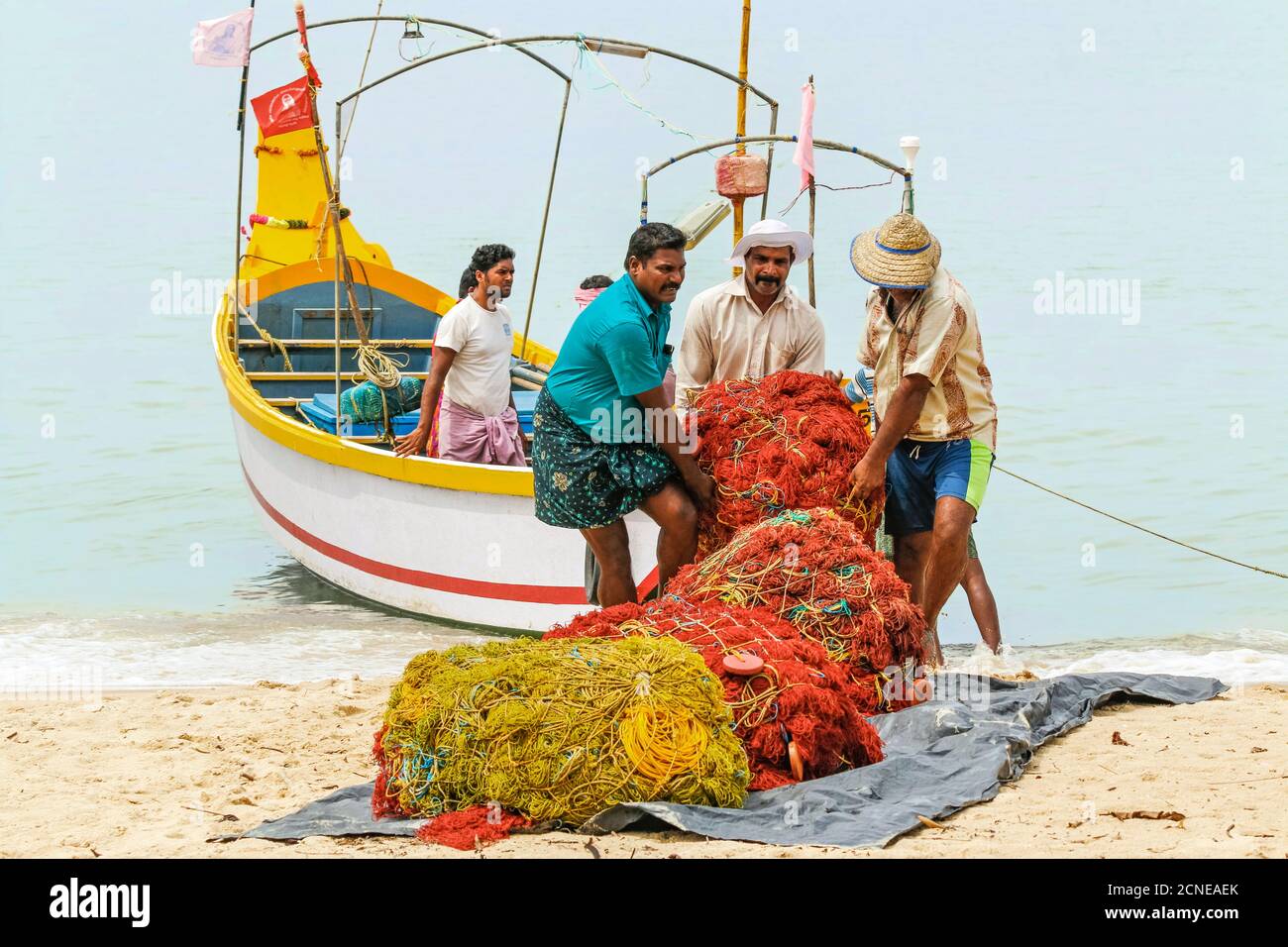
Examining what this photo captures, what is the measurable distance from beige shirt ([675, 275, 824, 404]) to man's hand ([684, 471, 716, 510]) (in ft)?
1.74

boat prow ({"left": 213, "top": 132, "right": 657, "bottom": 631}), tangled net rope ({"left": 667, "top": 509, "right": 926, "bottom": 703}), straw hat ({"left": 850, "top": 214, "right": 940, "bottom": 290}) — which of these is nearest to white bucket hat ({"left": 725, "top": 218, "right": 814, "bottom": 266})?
straw hat ({"left": 850, "top": 214, "right": 940, "bottom": 290})

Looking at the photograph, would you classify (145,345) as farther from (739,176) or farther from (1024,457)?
(739,176)

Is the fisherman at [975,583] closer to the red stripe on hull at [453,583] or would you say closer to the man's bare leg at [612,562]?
the red stripe on hull at [453,583]

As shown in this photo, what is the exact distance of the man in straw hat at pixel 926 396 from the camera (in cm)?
605

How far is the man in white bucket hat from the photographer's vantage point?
6.45 m

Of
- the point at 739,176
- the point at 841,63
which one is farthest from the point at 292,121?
the point at 841,63

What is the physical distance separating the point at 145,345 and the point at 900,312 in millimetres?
21776

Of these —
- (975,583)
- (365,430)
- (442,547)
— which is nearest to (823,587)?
(975,583)

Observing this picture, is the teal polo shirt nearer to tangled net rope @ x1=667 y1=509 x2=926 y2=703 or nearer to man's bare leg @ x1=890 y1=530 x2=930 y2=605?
tangled net rope @ x1=667 y1=509 x2=926 y2=703

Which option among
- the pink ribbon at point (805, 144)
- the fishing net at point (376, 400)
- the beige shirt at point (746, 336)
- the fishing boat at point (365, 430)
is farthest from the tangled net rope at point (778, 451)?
the fishing net at point (376, 400)

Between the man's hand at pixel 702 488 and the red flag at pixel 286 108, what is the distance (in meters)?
4.57

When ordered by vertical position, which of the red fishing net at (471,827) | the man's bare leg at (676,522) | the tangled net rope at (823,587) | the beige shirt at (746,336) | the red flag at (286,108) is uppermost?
the red flag at (286,108)

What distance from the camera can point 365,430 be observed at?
10719 millimetres

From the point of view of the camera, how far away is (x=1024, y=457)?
59.2 ft
